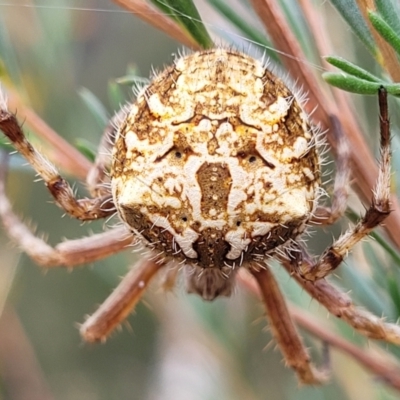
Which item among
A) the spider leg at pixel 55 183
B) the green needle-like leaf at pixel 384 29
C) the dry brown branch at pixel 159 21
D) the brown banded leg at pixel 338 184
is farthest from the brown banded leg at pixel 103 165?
the green needle-like leaf at pixel 384 29

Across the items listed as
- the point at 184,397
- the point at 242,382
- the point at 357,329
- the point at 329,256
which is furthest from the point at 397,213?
the point at 184,397

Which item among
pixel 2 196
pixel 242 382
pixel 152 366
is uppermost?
pixel 2 196

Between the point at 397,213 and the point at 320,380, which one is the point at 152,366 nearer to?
the point at 320,380

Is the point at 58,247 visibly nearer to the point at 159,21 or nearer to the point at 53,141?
the point at 53,141

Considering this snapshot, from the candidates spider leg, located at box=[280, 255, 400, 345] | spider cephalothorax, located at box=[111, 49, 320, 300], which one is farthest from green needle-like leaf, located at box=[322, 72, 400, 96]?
spider leg, located at box=[280, 255, 400, 345]

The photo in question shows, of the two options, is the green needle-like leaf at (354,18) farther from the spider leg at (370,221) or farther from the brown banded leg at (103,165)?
the brown banded leg at (103,165)

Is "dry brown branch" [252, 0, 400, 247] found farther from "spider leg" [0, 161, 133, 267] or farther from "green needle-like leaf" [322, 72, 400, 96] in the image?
"spider leg" [0, 161, 133, 267]

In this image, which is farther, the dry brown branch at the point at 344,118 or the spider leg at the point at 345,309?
the spider leg at the point at 345,309
